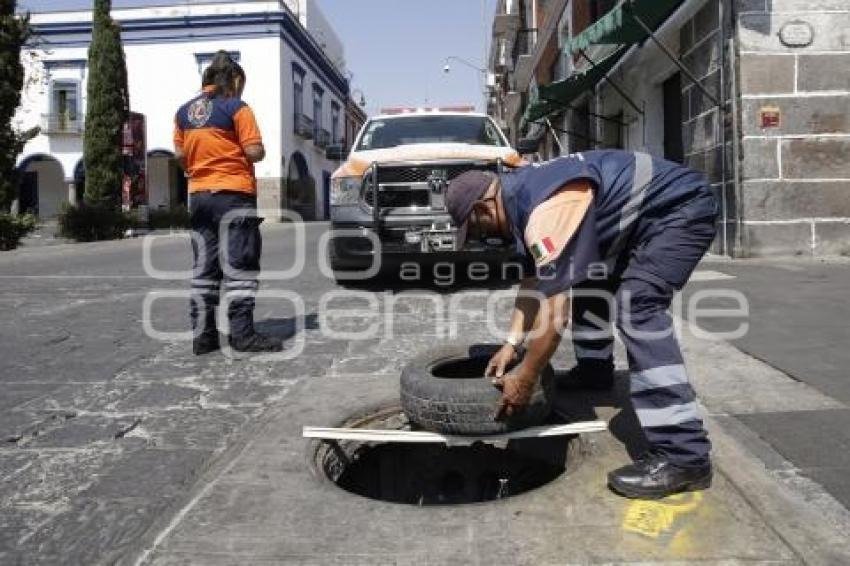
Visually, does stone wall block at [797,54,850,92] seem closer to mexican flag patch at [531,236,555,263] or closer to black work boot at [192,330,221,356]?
black work boot at [192,330,221,356]

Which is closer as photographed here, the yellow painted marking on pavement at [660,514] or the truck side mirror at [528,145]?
the yellow painted marking on pavement at [660,514]

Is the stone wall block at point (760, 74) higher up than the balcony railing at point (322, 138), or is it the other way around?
the balcony railing at point (322, 138)

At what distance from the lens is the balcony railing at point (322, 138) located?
1648 inches

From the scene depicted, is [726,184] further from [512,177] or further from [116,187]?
[116,187]

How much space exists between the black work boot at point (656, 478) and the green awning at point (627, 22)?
8729 millimetres

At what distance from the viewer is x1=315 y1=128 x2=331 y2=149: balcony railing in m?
41.8

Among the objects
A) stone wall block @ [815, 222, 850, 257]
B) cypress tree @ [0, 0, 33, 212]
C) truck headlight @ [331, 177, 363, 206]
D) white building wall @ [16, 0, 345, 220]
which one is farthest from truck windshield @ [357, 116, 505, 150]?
white building wall @ [16, 0, 345, 220]

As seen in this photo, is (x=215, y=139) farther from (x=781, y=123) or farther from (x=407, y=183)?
(x=781, y=123)

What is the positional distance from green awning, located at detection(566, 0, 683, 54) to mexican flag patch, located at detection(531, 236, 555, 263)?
858 cm

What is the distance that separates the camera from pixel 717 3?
31.6 feet

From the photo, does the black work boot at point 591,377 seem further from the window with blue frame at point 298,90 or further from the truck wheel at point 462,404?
the window with blue frame at point 298,90

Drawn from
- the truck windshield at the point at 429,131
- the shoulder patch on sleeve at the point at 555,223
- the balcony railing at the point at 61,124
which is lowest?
the shoulder patch on sleeve at the point at 555,223

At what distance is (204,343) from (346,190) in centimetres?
264

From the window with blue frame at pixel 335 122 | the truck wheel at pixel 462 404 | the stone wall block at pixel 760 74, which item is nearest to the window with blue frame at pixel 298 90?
the window with blue frame at pixel 335 122
